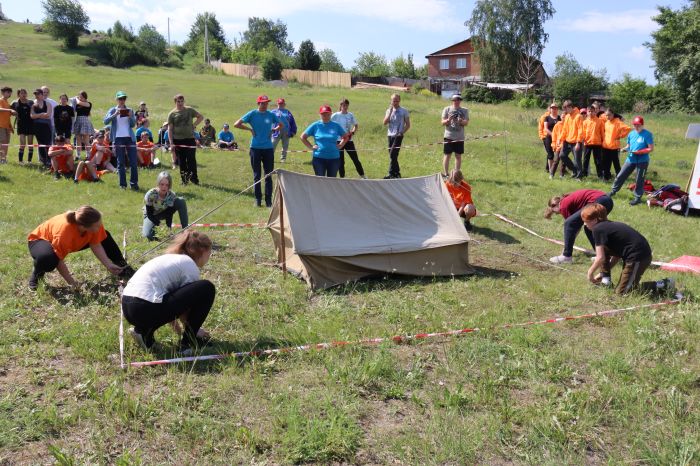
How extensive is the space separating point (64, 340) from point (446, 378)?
317 centimetres

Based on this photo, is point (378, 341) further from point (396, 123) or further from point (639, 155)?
point (639, 155)

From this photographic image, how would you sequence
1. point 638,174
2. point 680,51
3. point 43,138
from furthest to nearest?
point 680,51 < point 43,138 < point 638,174

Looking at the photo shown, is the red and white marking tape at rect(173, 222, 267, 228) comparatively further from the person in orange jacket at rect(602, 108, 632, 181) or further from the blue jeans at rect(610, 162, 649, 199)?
the person in orange jacket at rect(602, 108, 632, 181)

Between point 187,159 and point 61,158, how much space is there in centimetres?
267

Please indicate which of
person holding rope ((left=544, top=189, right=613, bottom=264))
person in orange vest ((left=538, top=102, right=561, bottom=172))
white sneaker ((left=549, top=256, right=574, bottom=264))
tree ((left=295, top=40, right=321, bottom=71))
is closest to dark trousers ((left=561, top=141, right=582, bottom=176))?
person in orange vest ((left=538, top=102, right=561, bottom=172))

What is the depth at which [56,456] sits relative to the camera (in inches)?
131

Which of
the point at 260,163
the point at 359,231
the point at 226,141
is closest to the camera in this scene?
the point at 359,231

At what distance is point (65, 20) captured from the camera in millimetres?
69062

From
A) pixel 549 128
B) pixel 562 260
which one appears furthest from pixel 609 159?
pixel 562 260

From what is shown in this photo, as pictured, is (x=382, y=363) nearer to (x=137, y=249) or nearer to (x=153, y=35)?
(x=137, y=249)

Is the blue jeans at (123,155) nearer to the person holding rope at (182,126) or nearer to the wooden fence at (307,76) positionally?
the person holding rope at (182,126)

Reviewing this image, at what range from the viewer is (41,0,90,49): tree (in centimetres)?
6638

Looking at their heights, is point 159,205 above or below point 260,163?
below

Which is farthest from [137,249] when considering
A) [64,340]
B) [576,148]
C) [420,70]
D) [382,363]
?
[420,70]
